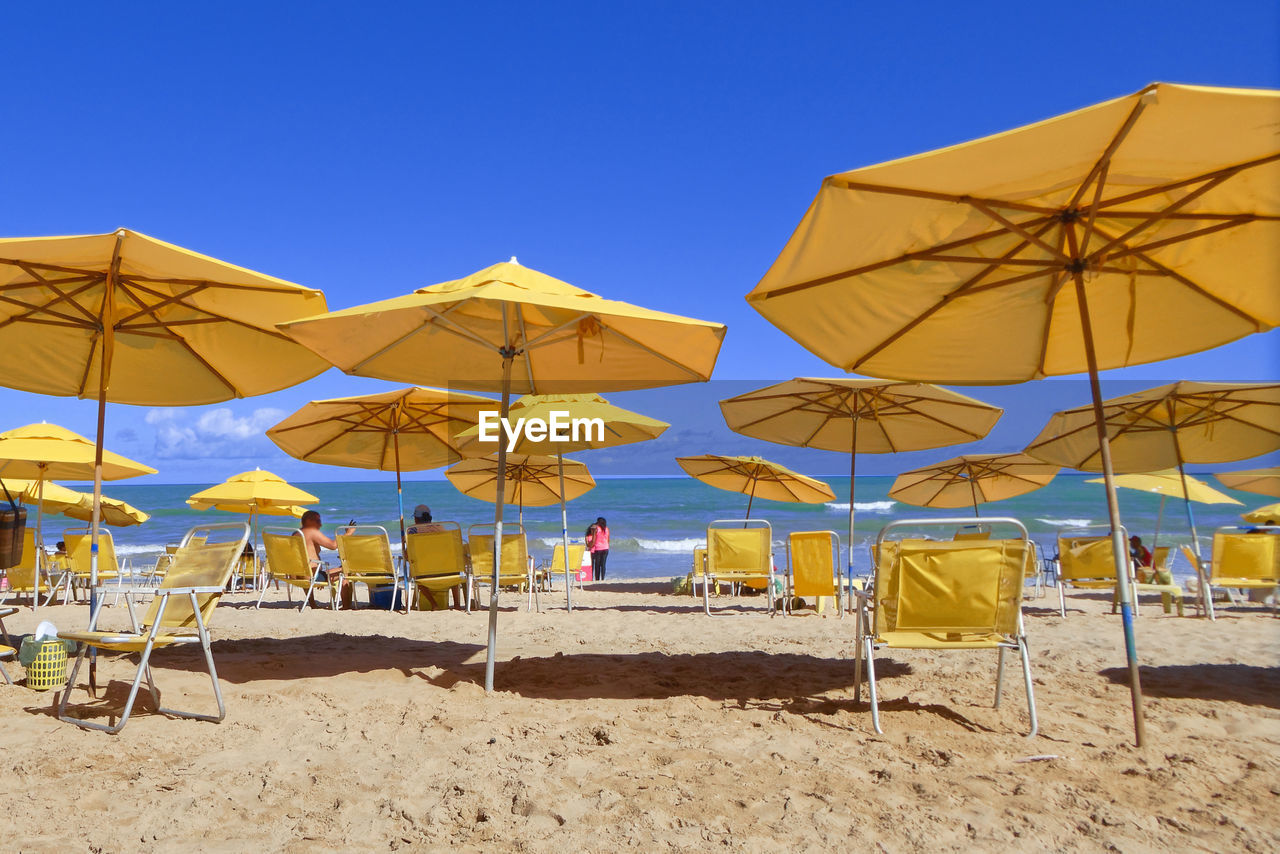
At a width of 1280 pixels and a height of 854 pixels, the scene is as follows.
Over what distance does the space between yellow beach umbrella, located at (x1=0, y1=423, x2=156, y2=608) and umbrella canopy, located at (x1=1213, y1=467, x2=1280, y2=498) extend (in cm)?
1478

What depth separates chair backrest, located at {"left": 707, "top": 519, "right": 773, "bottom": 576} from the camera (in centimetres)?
812

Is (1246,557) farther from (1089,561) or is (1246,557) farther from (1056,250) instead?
(1056,250)

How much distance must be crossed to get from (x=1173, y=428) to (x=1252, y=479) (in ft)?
20.9

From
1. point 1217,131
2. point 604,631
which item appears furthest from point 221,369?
point 1217,131

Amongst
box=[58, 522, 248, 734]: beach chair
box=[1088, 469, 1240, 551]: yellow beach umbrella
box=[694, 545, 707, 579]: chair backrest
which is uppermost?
box=[1088, 469, 1240, 551]: yellow beach umbrella

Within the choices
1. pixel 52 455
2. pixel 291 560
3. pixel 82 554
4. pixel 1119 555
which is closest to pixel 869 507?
pixel 291 560

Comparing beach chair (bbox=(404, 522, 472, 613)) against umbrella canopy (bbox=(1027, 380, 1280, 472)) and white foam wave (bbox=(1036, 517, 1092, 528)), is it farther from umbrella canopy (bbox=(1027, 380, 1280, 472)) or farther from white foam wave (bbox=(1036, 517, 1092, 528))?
white foam wave (bbox=(1036, 517, 1092, 528))

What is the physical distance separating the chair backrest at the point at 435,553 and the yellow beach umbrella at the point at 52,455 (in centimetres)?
294

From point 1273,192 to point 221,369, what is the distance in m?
6.10

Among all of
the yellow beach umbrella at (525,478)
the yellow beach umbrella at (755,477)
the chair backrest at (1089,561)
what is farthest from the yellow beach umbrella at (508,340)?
the yellow beach umbrella at (525,478)

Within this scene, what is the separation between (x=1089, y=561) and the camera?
27.7ft

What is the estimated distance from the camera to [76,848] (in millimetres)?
2219

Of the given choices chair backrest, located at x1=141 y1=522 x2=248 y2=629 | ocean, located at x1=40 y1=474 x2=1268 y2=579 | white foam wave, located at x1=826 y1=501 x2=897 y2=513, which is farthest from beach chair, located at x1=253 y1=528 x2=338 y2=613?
white foam wave, located at x1=826 y1=501 x2=897 y2=513

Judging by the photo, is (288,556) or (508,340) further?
(288,556)
